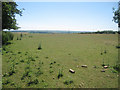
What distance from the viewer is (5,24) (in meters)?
13.6

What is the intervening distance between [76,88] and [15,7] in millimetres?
17134

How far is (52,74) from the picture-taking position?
498 centimetres

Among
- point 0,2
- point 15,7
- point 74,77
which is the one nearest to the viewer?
point 74,77

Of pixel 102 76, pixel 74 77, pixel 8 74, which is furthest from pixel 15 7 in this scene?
pixel 102 76

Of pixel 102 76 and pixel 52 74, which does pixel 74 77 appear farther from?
pixel 102 76

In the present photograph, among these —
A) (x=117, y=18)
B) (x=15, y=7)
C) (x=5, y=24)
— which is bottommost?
(x=5, y=24)

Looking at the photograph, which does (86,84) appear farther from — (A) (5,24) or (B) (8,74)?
(A) (5,24)

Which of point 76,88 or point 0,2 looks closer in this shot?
point 76,88

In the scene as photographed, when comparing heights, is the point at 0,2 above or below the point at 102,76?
above

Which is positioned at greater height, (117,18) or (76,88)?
(117,18)

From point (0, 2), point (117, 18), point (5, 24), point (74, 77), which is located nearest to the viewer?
point (74, 77)

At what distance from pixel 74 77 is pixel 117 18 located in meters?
17.9

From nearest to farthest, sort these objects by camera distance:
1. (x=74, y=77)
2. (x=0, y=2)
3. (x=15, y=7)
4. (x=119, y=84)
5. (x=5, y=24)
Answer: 1. (x=119, y=84)
2. (x=74, y=77)
3. (x=0, y=2)
4. (x=5, y=24)
5. (x=15, y=7)

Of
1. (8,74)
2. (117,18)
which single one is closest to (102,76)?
(8,74)
